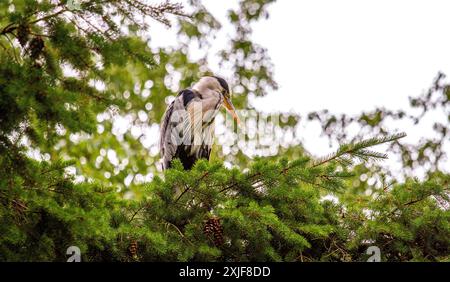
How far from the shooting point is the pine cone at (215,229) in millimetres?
2482

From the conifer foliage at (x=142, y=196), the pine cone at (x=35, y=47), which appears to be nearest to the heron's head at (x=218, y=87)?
the conifer foliage at (x=142, y=196)

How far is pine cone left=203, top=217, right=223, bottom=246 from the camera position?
2482mm

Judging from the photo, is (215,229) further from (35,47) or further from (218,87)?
(218,87)

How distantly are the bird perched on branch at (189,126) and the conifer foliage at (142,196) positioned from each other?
82.1 inches

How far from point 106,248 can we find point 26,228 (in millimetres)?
500

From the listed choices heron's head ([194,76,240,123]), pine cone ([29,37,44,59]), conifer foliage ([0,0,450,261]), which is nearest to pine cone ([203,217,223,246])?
conifer foliage ([0,0,450,261])

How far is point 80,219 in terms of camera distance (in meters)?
1.97

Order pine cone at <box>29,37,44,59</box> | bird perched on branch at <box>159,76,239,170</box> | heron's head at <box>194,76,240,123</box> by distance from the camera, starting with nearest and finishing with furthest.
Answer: pine cone at <box>29,37,44,59</box> < bird perched on branch at <box>159,76,239,170</box> < heron's head at <box>194,76,240,123</box>

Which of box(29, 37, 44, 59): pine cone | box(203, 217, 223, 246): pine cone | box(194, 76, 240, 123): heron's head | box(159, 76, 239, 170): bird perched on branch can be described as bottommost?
box(203, 217, 223, 246): pine cone

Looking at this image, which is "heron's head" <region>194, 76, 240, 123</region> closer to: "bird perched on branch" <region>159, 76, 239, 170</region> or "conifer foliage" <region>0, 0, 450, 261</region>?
"bird perched on branch" <region>159, 76, 239, 170</region>

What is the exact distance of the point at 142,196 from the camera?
2.72 metres

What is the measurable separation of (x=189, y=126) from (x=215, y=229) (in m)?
2.64

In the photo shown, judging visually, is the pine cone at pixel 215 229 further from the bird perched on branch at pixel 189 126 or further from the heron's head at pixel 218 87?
the heron's head at pixel 218 87
